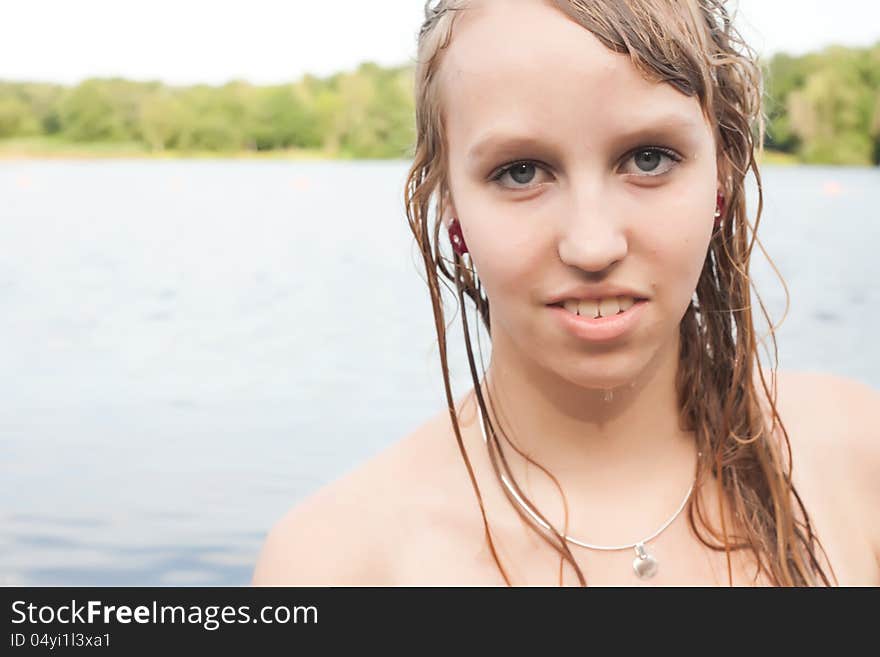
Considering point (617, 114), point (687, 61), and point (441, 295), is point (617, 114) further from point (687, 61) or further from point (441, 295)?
point (441, 295)

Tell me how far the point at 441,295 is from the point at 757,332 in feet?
1.72

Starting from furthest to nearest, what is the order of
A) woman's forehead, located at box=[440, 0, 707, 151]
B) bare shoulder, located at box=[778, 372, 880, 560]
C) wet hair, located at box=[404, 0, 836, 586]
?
bare shoulder, located at box=[778, 372, 880, 560] < wet hair, located at box=[404, 0, 836, 586] < woman's forehead, located at box=[440, 0, 707, 151]

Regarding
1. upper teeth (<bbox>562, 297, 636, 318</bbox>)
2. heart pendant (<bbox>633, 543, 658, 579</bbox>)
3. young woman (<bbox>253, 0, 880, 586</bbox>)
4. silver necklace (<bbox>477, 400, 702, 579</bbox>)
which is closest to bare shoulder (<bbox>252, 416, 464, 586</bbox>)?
young woman (<bbox>253, 0, 880, 586</bbox>)

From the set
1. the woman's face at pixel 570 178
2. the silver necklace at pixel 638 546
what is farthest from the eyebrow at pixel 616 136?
the silver necklace at pixel 638 546

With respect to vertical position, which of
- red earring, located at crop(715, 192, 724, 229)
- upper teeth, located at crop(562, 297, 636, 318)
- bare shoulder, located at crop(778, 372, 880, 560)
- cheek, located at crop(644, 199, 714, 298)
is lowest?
bare shoulder, located at crop(778, 372, 880, 560)

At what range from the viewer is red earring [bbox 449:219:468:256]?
1552 mm

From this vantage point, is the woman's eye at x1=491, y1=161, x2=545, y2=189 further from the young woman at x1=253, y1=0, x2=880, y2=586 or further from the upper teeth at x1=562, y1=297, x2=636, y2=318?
the upper teeth at x1=562, y1=297, x2=636, y2=318

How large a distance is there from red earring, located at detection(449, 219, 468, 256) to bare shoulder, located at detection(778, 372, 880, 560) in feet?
2.07

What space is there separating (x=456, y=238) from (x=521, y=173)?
0.20m

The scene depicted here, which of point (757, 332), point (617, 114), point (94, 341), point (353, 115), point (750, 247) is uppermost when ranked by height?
point (353, 115)

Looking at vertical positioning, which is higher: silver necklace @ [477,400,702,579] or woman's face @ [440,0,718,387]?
woman's face @ [440,0,718,387]

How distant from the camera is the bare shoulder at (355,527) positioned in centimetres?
162
